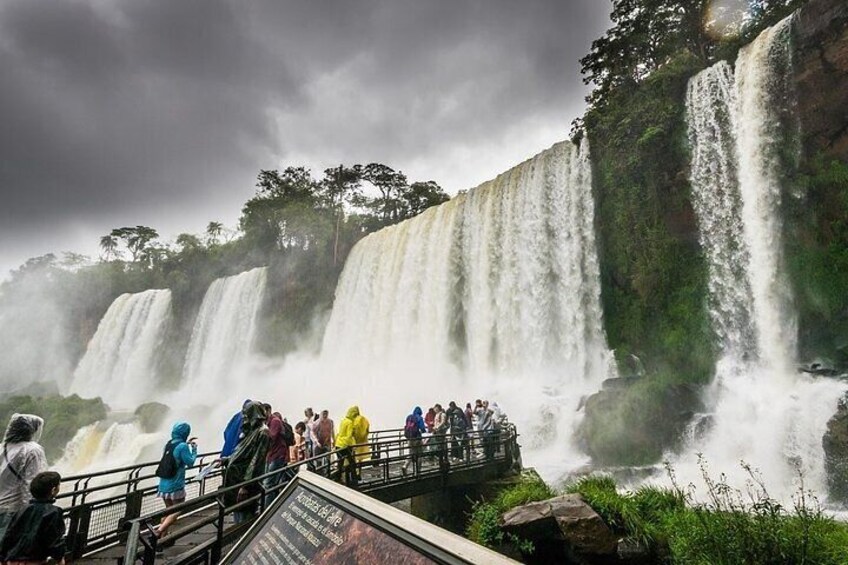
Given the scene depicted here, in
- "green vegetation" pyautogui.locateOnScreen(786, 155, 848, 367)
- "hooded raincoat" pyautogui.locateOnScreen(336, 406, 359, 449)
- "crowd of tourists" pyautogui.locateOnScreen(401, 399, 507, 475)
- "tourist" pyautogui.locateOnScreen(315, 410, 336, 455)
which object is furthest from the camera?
"green vegetation" pyautogui.locateOnScreen(786, 155, 848, 367)

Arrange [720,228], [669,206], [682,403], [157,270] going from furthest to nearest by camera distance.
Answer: [157,270] → [669,206] → [720,228] → [682,403]

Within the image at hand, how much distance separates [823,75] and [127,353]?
51947 mm

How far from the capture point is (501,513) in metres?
7.98

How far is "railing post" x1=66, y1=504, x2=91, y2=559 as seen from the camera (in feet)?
17.0

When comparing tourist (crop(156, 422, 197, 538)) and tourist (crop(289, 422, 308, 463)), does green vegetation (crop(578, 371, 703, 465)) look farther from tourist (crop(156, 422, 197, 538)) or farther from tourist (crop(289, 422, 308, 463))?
tourist (crop(156, 422, 197, 538))

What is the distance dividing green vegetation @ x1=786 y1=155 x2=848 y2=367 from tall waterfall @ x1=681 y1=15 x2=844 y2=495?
1.37ft

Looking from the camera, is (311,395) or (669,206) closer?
(669,206)

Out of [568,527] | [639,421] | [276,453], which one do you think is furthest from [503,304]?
[276,453]

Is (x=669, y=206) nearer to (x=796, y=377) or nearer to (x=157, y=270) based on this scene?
(x=796, y=377)

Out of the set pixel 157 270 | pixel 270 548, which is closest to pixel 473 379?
pixel 270 548

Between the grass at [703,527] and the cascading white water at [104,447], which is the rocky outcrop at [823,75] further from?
the cascading white water at [104,447]

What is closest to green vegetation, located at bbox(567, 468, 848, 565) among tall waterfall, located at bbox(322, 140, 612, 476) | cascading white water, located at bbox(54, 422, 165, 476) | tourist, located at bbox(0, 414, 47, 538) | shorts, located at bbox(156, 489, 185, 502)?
shorts, located at bbox(156, 489, 185, 502)

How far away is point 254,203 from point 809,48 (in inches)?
1797

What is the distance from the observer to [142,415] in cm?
2822
